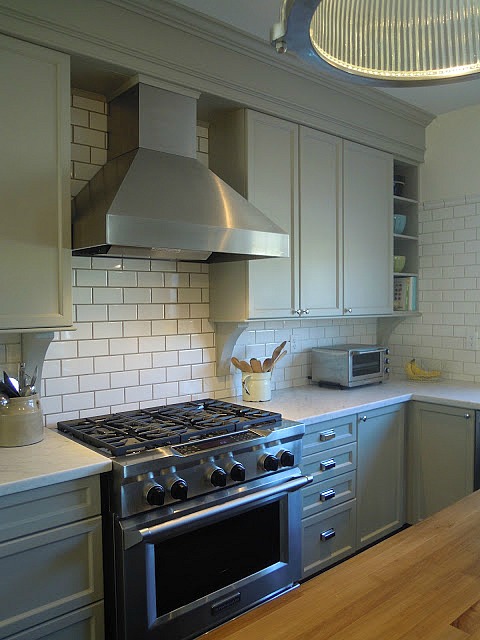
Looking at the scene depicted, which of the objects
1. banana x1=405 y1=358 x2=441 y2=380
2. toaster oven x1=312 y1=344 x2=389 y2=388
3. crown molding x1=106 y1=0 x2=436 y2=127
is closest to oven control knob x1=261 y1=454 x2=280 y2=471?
toaster oven x1=312 y1=344 x2=389 y2=388

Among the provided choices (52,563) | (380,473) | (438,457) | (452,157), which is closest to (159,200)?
(52,563)

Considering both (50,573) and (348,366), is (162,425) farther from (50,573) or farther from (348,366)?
(348,366)

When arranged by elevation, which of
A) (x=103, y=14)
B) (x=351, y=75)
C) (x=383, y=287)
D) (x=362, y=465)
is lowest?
(x=362, y=465)

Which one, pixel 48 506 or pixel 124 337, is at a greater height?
pixel 124 337

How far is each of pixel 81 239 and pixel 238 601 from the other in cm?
163

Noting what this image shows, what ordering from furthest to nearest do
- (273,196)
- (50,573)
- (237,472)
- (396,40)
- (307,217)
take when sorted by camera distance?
(307,217) → (273,196) → (237,472) → (50,573) → (396,40)

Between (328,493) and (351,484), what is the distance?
0.24 metres

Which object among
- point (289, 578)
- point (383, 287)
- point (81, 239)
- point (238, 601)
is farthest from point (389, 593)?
point (383, 287)

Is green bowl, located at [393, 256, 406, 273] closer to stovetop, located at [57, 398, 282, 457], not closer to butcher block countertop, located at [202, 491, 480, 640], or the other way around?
stovetop, located at [57, 398, 282, 457]

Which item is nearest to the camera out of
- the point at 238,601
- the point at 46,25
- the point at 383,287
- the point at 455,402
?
the point at 46,25

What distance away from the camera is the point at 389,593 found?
113cm

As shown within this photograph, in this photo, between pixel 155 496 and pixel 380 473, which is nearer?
pixel 155 496

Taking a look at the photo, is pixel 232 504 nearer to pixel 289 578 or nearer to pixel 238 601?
pixel 238 601

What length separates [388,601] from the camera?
43.4 inches
